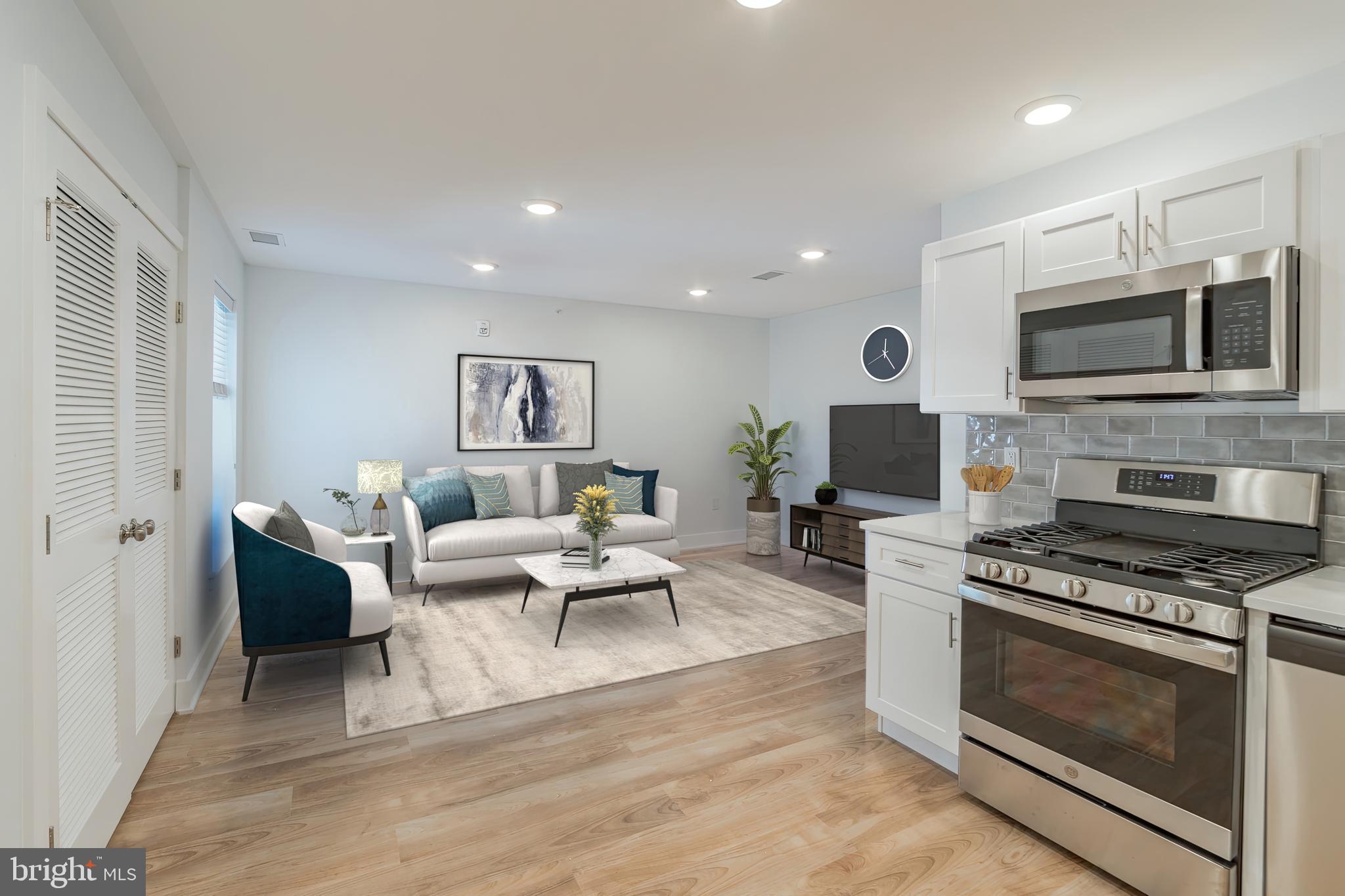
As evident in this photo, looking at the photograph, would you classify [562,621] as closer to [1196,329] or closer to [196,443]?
[196,443]

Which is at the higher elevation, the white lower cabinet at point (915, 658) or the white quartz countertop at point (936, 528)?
the white quartz countertop at point (936, 528)

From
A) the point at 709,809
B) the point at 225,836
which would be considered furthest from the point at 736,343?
the point at 225,836

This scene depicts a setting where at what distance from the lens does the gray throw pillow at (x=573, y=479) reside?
19.2 feet

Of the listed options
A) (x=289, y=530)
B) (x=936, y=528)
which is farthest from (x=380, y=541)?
(x=936, y=528)

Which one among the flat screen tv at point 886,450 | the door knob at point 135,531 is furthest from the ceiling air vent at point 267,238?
the flat screen tv at point 886,450

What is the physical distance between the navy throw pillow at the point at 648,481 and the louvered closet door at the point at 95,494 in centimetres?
382

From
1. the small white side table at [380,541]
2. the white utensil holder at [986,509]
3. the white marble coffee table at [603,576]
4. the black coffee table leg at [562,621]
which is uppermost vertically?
the white utensil holder at [986,509]

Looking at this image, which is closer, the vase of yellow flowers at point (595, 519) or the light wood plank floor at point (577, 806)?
the light wood plank floor at point (577, 806)

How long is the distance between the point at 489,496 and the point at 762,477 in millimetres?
2785

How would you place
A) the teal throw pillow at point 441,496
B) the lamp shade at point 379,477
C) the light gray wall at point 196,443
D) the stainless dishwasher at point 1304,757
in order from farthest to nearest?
the teal throw pillow at point 441,496 → the lamp shade at point 379,477 → the light gray wall at point 196,443 → the stainless dishwasher at point 1304,757

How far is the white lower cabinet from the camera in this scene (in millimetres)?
2434

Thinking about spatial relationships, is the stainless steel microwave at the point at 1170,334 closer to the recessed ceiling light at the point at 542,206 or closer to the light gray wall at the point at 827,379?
the recessed ceiling light at the point at 542,206

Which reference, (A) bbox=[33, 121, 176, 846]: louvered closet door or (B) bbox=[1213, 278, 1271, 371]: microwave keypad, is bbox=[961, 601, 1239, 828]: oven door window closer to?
(B) bbox=[1213, 278, 1271, 371]: microwave keypad

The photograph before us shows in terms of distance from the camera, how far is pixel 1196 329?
1979 mm
